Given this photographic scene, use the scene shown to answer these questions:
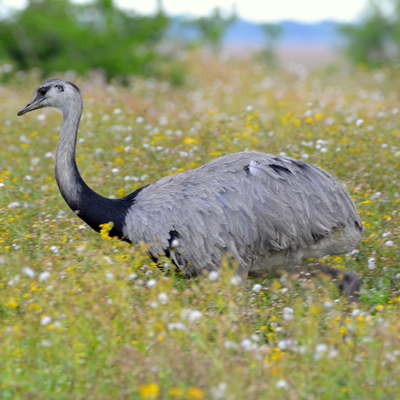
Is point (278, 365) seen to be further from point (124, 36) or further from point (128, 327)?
point (124, 36)

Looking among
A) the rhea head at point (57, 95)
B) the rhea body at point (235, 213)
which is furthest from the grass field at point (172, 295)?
the rhea head at point (57, 95)

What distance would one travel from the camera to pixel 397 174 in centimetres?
591

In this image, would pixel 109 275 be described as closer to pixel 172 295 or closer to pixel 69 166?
pixel 172 295

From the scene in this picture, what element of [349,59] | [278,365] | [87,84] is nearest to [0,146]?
[87,84]

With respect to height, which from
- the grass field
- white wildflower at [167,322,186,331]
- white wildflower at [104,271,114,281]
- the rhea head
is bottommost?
the grass field

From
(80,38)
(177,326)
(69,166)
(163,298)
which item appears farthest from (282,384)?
A: (80,38)

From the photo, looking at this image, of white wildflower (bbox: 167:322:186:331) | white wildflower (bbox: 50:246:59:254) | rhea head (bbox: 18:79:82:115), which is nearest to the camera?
white wildflower (bbox: 167:322:186:331)

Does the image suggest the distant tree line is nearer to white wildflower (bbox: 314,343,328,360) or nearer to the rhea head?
the rhea head

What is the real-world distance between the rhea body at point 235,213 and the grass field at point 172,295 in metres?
0.18

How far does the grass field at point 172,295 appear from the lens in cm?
293

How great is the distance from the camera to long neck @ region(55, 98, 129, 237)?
4449 millimetres

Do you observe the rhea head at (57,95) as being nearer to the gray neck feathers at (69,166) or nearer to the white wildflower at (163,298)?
the gray neck feathers at (69,166)

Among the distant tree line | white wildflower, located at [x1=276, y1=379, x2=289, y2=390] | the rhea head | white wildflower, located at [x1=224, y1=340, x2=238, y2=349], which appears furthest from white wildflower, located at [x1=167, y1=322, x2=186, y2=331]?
the distant tree line

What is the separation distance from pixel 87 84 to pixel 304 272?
21.8 feet
